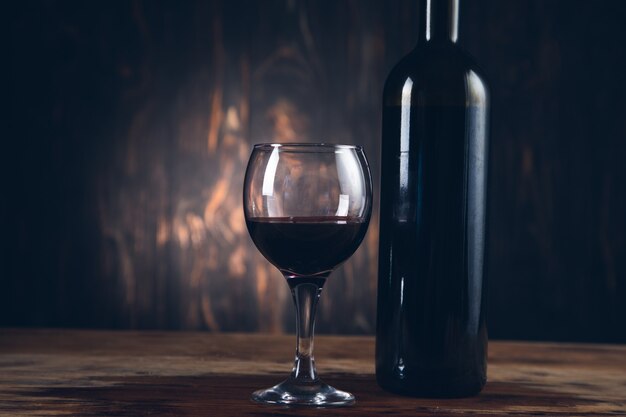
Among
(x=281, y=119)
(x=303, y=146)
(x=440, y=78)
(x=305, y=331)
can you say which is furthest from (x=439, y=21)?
(x=281, y=119)

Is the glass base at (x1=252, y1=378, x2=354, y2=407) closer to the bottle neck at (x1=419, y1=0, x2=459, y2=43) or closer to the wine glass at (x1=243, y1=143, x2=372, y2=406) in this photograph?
the wine glass at (x1=243, y1=143, x2=372, y2=406)

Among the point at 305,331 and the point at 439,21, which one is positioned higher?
the point at 439,21

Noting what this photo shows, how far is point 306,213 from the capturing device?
0.65 meters

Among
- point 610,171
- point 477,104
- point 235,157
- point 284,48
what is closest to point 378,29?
point 284,48

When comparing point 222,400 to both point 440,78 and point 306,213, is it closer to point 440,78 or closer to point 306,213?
point 306,213

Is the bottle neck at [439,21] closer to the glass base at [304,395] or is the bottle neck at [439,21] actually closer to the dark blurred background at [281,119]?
the glass base at [304,395]

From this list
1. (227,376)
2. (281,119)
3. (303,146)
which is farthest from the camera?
(281,119)

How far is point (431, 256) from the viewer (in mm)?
672

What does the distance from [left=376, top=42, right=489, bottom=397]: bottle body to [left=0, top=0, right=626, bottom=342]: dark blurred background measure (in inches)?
34.8

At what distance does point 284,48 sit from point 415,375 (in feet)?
3.36

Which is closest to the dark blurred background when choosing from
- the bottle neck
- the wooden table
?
the wooden table

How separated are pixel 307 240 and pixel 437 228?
0.35 feet

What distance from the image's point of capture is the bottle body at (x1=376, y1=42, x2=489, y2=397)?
0.67 m

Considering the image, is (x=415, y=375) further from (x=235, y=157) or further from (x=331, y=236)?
(x=235, y=157)
